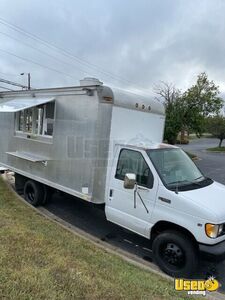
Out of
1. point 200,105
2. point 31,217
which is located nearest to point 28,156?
point 31,217

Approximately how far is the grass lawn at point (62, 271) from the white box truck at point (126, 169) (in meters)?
0.70

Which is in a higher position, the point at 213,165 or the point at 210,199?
the point at 210,199

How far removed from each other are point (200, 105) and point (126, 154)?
2030 cm

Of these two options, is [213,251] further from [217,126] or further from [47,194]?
[217,126]

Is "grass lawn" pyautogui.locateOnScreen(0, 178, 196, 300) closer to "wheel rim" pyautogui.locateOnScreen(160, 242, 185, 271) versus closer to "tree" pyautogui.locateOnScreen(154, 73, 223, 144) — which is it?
"wheel rim" pyautogui.locateOnScreen(160, 242, 185, 271)

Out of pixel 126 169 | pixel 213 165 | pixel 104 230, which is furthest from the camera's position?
pixel 213 165

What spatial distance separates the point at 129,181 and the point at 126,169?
0.50 metres

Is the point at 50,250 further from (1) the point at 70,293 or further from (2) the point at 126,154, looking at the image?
(2) the point at 126,154

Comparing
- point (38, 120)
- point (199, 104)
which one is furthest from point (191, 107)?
point (38, 120)

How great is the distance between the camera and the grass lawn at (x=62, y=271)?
3.03 meters

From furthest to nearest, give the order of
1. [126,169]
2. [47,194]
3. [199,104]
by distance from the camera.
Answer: [199,104] → [47,194] → [126,169]

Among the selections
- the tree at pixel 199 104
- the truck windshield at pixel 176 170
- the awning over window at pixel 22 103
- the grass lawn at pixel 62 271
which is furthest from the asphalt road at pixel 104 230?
the tree at pixel 199 104

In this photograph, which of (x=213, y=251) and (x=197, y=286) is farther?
(x=197, y=286)

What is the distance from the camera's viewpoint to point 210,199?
4262mm
